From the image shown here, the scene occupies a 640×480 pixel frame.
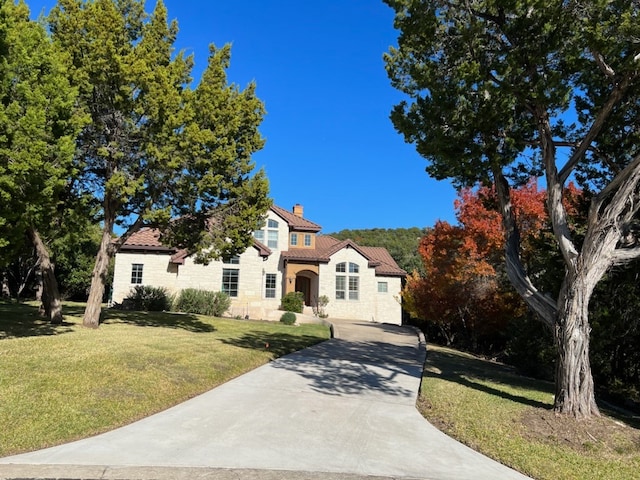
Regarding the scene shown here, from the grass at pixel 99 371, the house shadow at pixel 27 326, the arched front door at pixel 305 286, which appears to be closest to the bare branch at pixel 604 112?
the grass at pixel 99 371

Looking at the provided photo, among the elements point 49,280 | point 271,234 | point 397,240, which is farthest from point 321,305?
point 397,240

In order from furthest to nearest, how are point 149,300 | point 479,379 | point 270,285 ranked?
point 270,285 < point 149,300 < point 479,379

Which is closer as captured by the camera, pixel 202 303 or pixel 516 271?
pixel 516 271

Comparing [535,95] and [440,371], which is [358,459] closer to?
[535,95]

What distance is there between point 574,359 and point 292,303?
2067 cm

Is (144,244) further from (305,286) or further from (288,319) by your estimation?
(305,286)

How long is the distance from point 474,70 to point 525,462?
642 centimetres

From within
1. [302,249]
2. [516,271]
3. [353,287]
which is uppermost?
[302,249]

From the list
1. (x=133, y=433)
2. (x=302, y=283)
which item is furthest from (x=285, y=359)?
(x=302, y=283)

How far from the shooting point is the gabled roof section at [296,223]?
104 ft

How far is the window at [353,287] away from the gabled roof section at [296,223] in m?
4.56

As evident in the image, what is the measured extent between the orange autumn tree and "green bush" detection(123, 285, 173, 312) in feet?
46.8

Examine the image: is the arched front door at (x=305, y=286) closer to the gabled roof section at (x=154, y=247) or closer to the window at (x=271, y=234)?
the window at (x=271, y=234)

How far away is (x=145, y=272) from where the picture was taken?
27.4 m
